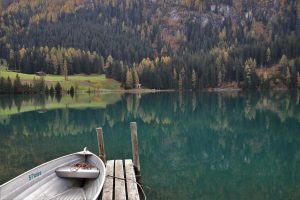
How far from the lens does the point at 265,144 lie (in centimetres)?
3522

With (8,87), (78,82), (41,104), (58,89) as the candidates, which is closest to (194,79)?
(78,82)

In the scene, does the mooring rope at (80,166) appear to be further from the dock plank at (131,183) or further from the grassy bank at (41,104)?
the grassy bank at (41,104)

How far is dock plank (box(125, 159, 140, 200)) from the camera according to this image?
→ 16175mm

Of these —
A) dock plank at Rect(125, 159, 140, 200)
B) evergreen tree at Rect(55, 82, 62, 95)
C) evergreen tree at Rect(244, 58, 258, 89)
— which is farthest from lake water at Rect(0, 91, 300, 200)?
evergreen tree at Rect(244, 58, 258, 89)

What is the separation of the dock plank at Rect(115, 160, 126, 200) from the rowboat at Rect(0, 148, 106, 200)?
3.52ft

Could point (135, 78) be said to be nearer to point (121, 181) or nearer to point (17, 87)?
point (17, 87)

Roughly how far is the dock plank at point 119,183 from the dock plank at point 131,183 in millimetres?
266

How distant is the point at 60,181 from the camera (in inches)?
694

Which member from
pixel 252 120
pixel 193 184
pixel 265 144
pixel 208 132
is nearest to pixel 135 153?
pixel 193 184

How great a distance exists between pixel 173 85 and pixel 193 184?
16795cm

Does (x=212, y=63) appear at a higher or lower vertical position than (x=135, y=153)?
higher

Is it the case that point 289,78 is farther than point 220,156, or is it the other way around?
point 289,78

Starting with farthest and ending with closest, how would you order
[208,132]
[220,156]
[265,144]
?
1. [208,132]
2. [265,144]
3. [220,156]

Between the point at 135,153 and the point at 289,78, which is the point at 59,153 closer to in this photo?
the point at 135,153
